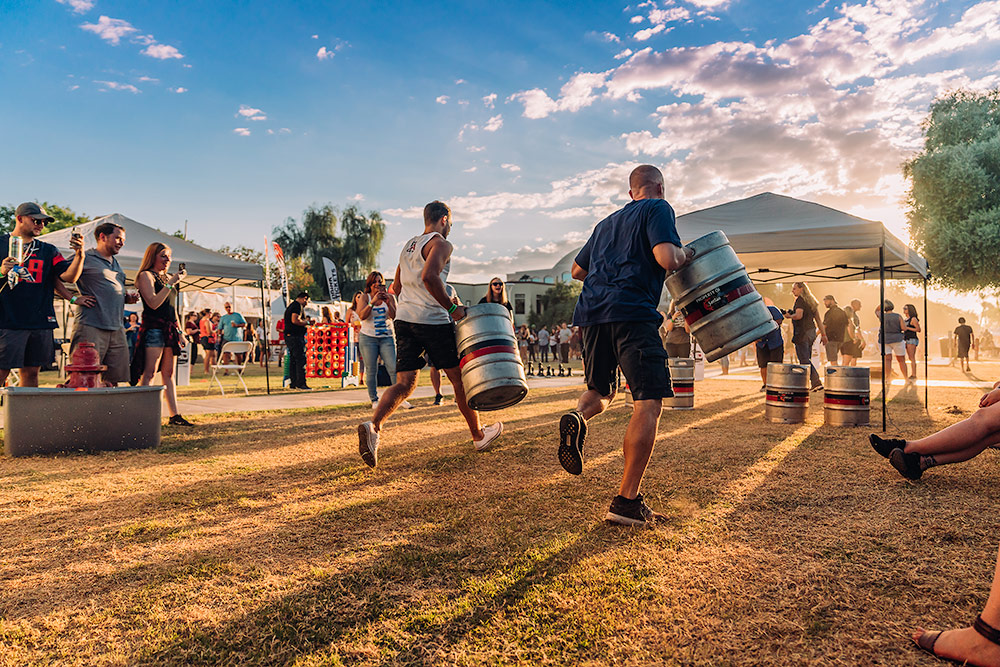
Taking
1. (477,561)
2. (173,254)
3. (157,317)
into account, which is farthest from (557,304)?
(477,561)

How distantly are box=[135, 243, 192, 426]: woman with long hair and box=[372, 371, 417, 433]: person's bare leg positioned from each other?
10.1ft

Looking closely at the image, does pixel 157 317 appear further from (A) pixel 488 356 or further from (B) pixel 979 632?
(B) pixel 979 632

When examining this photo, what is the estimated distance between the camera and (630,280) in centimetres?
331

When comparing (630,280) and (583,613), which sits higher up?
(630,280)

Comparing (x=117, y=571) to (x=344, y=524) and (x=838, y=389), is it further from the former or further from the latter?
(x=838, y=389)

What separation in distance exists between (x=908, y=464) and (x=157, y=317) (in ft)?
23.0

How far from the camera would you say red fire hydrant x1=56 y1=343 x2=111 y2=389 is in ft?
17.3


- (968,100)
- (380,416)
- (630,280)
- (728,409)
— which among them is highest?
(968,100)

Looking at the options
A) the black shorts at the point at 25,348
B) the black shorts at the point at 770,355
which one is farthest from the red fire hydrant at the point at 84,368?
the black shorts at the point at 770,355

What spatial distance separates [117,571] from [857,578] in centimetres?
317

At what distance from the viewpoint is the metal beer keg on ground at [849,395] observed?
673 centimetres

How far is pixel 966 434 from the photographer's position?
3.73 meters

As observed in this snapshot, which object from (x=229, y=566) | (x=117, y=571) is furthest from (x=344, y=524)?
(x=117, y=571)

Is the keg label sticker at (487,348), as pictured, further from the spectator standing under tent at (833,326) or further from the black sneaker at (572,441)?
the spectator standing under tent at (833,326)
